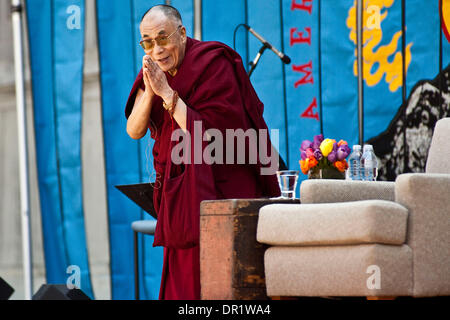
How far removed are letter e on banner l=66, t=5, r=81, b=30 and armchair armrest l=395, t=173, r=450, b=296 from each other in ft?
8.26

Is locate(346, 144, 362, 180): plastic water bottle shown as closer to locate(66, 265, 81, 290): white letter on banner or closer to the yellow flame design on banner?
the yellow flame design on banner

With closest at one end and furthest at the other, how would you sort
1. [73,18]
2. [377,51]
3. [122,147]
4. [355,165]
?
[355,165] → [377,51] → [122,147] → [73,18]

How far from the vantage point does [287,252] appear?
78.4 inches

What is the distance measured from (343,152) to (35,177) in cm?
217

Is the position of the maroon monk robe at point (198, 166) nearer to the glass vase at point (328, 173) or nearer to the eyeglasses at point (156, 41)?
the eyeglasses at point (156, 41)

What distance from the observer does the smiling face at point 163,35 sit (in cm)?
226

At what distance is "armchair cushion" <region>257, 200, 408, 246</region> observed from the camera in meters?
Answer: 1.83

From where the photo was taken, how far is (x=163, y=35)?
7.41 ft

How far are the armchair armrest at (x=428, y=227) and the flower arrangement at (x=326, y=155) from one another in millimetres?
666

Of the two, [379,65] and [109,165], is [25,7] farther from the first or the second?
[379,65]

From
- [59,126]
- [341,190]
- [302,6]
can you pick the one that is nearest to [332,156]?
[341,190]

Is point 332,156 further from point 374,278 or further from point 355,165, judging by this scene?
point 374,278

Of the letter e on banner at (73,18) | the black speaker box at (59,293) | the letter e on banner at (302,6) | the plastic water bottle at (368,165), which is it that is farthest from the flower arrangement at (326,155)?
the letter e on banner at (73,18)
